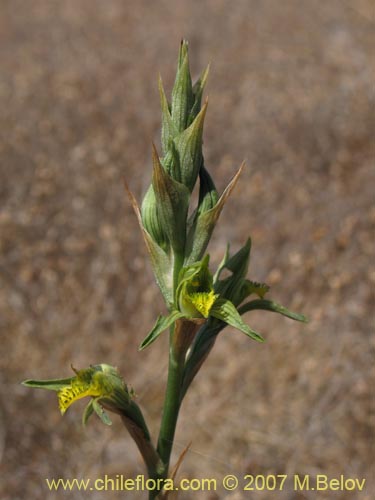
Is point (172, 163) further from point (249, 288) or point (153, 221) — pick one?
point (249, 288)

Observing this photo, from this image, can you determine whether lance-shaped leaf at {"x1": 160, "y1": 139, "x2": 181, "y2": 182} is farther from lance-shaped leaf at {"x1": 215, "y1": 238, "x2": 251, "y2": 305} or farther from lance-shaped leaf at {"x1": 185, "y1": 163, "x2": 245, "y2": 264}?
lance-shaped leaf at {"x1": 215, "y1": 238, "x2": 251, "y2": 305}

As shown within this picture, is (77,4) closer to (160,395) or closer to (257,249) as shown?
(257,249)

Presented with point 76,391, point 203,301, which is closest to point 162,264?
point 203,301

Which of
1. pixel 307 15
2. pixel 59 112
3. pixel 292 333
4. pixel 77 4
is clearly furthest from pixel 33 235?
pixel 307 15

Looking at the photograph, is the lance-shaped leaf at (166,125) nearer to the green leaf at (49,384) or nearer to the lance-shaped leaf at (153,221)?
the lance-shaped leaf at (153,221)

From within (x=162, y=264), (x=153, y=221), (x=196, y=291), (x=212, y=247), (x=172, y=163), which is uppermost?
(x=212, y=247)

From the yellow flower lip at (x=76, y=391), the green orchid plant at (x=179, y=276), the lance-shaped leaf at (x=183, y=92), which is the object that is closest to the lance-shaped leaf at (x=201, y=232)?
the green orchid plant at (x=179, y=276)
